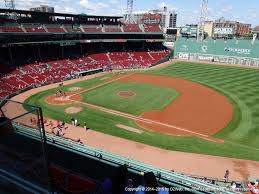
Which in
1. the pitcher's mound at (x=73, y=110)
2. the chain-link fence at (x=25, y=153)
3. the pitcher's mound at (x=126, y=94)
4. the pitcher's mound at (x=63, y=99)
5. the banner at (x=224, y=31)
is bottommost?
the pitcher's mound at (x=73, y=110)

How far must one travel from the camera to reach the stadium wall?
7156cm

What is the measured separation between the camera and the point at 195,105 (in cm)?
Answer: 3803

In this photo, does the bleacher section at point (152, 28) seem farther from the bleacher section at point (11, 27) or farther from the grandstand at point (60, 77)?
the bleacher section at point (11, 27)

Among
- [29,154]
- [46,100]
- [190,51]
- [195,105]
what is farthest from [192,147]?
[190,51]

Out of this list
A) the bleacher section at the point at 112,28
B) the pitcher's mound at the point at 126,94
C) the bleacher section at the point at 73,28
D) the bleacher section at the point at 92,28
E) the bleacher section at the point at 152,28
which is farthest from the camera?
the bleacher section at the point at 152,28

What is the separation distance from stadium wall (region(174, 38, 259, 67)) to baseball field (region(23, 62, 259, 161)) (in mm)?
16413

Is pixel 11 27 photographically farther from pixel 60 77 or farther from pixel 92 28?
pixel 92 28

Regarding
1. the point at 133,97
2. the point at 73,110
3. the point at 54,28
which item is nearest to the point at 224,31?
the point at 54,28

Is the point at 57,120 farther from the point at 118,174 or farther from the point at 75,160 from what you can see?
the point at 118,174

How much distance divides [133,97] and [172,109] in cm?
827

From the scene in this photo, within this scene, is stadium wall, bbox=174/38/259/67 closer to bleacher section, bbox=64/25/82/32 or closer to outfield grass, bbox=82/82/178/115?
bleacher section, bbox=64/25/82/32

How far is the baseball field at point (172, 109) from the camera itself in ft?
89.1

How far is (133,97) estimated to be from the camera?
138ft

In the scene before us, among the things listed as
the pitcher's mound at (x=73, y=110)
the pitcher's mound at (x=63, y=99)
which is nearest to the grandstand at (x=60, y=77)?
the pitcher's mound at (x=63, y=99)
